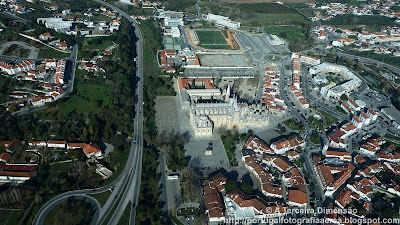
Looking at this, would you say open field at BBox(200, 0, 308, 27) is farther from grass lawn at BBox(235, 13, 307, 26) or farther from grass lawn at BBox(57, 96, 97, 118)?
grass lawn at BBox(57, 96, 97, 118)

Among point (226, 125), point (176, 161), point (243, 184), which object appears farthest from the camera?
point (226, 125)

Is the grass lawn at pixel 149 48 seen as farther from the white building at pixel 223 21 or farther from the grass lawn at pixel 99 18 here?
the white building at pixel 223 21

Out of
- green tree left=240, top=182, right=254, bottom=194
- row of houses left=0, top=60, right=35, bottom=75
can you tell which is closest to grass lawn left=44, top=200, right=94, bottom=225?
green tree left=240, top=182, right=254, bottom=194

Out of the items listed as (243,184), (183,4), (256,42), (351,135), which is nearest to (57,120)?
(243,184)

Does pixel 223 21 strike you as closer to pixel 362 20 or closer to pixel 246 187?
pixel 362 20

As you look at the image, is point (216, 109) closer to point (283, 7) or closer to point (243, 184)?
point (243, 184)

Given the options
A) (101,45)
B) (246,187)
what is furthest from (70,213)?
(101,45)

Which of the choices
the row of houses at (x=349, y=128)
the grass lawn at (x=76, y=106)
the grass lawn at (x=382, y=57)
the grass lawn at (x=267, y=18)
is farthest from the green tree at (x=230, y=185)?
the grass lawn at (x=267, y=18)
